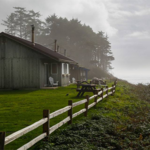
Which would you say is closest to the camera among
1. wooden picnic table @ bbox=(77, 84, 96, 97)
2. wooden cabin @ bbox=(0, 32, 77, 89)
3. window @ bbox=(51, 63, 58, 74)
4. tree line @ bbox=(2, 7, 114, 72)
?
wooden picnic table @ bbox=(77, 84, 96, 97)

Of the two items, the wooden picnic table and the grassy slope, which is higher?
the wooden picnic table

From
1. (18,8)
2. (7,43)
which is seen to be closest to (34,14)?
(18,8)

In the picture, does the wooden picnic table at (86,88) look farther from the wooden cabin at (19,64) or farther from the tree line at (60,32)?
the tree line at (60,32)

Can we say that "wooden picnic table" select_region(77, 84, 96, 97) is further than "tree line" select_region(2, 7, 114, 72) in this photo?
No

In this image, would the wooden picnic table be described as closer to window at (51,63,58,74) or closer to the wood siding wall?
the wood siding wall

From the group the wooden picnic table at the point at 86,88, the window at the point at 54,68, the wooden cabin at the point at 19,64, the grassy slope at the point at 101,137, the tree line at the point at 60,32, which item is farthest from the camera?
the tree line at the point at 60,32

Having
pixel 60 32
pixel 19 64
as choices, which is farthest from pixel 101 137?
pixel 60 32

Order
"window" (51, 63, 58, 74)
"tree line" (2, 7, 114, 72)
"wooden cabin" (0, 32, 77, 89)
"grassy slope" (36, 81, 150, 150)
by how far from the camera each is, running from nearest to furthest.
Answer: "grassy slope" (36, 81, 150, 150) < "wooden cabin" (0, 32, 77, 89) < "window" (51, 63, 58, 74) < "tree line" (2, 7, 114, 72)

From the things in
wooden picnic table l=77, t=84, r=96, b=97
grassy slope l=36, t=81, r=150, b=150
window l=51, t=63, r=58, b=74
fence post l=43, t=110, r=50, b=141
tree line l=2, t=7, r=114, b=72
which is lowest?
grassy slope l=36, t=81, r=150, b=150

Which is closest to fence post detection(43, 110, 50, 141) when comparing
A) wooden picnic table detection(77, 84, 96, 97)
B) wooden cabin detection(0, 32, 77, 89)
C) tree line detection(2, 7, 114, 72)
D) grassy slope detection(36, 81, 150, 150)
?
grassy slope detection(36, 81, 150, 150)

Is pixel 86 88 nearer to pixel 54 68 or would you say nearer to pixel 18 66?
pixel 54 68

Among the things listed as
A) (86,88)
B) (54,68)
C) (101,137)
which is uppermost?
(54,68)

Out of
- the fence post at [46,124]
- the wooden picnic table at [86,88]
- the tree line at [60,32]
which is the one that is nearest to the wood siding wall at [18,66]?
the wooden picnic table at [86,88]

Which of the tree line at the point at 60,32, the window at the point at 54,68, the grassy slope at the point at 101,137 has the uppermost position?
the tree line at the point at 60,32
